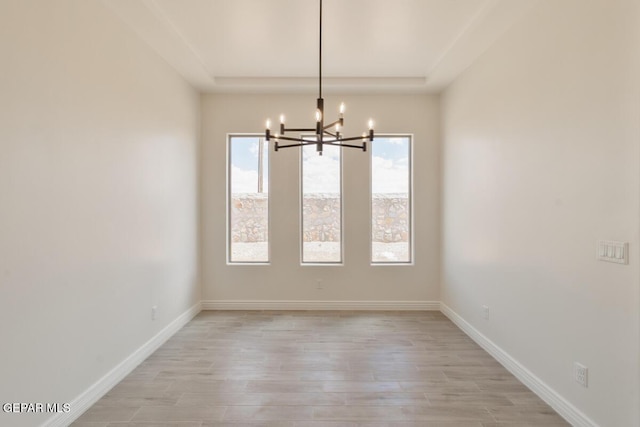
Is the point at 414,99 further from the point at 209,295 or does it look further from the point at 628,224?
the point at 209,295

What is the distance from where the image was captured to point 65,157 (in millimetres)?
2189

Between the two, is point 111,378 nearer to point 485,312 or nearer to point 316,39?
point 485,312

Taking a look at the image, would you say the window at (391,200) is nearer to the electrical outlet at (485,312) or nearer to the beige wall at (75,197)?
the electrical outlet at (485,312)

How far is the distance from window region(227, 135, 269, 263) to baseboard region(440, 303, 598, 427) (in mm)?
2840

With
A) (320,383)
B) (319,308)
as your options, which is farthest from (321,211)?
(320,383)

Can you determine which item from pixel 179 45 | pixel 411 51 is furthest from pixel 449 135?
pixel 179 45

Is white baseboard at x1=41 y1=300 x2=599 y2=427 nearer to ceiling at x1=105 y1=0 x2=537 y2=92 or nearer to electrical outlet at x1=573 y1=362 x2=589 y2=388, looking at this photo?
electrical outlet at x1=573 y1=362 x2=589 y2=388

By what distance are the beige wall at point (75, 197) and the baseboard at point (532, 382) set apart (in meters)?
3.36

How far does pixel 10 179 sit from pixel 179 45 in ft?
7.25

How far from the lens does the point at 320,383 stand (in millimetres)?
2719

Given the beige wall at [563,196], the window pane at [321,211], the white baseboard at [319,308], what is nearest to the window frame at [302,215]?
the window pane at [321,211]

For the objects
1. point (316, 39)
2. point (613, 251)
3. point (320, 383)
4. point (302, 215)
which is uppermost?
point (316, 39)

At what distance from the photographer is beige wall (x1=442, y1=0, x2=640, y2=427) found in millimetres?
1864

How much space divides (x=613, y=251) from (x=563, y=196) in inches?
20.5
